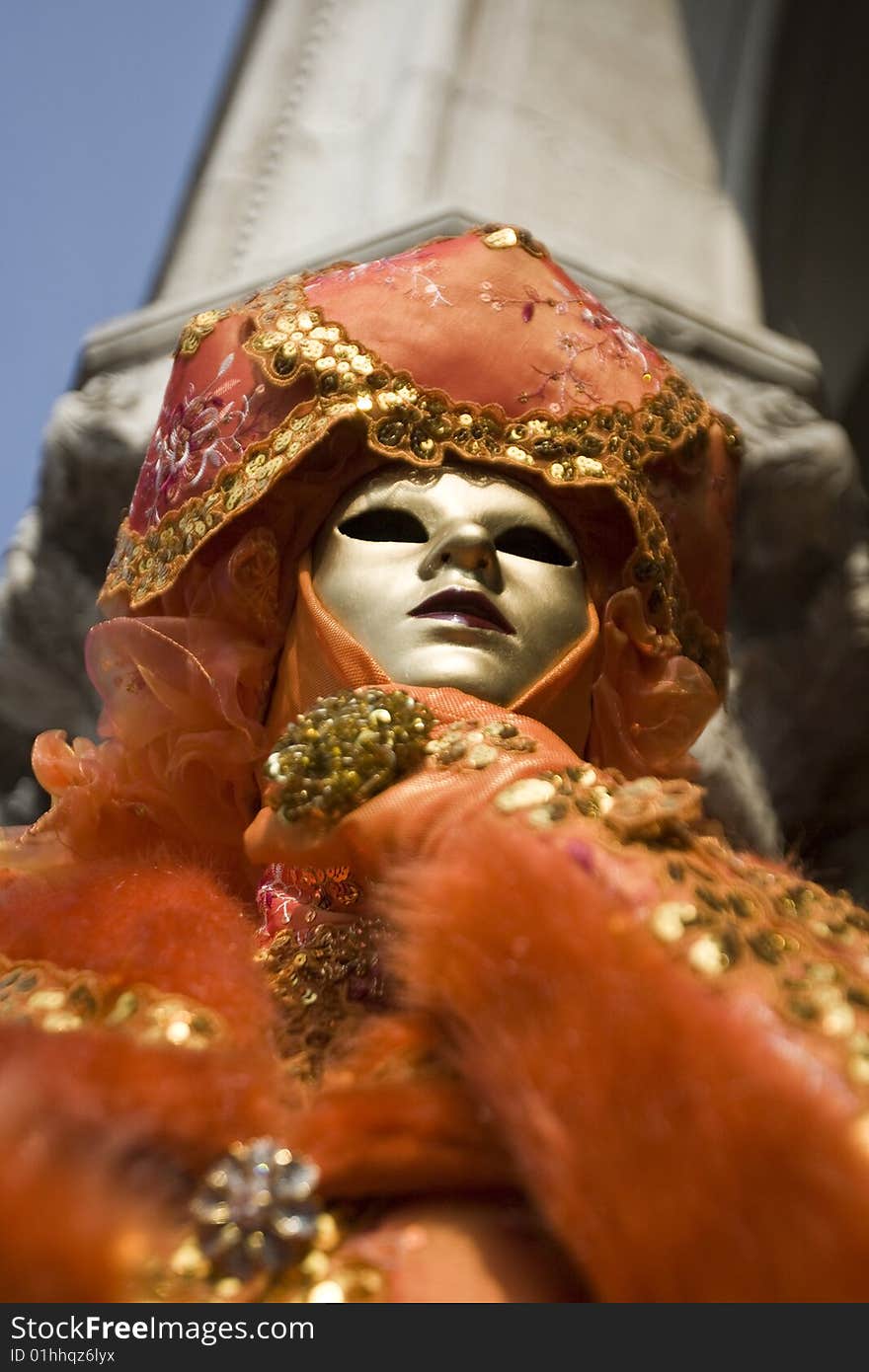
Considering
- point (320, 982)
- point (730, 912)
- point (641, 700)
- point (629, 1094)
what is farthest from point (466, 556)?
point (629, 1094)

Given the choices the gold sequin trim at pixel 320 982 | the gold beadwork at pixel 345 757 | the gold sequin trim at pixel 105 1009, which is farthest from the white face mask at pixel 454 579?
the gold sequin trim at pixel 105 1009

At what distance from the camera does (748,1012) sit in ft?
2.46

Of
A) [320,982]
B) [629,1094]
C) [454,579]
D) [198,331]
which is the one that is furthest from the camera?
[198,331]

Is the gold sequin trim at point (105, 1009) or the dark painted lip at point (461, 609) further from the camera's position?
the dark painted lip at point (461, 609)

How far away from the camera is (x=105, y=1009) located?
3.20 feet

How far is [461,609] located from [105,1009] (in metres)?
0.49

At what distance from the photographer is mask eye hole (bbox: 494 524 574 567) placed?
138 centimetres

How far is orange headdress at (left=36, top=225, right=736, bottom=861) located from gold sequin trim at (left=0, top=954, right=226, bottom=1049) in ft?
1.15

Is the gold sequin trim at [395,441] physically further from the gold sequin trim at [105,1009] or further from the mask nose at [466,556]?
the gold sequin trim at [105,1009]

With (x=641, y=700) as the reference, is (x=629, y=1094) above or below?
above

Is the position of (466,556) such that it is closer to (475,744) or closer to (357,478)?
(357,478)

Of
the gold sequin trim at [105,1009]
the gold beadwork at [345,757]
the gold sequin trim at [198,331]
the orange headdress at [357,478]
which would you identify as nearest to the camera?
the gold sequin trim at [105,1009]

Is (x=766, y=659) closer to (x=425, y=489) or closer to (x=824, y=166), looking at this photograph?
(x=425, y=489)

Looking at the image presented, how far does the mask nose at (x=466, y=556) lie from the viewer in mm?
1282
